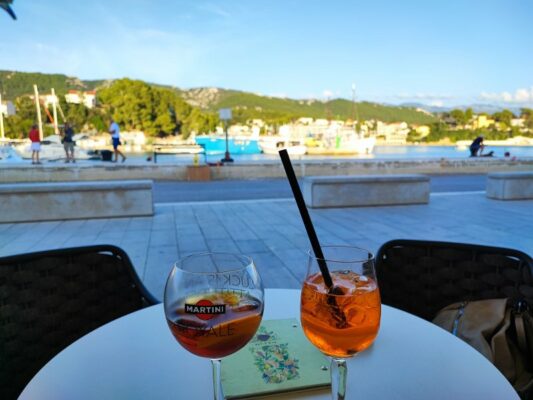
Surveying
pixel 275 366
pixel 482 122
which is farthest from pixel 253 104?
pixel 275 366

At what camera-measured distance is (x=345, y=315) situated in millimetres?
638

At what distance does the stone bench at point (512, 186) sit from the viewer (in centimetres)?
758

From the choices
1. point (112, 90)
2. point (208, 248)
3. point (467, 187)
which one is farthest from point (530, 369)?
point (112, 90)

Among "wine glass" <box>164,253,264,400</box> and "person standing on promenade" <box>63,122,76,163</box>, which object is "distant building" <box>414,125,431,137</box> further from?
"wine glass" <box>164,253,264,400</box>

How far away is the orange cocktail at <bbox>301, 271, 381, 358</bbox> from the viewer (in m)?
0.64

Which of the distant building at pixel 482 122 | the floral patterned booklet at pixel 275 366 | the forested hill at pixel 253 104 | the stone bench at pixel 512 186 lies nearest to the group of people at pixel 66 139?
the stone bench at pixel 512 186

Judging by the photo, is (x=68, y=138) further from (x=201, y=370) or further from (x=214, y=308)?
(x=214, y=308)

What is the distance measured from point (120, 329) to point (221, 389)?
377mm

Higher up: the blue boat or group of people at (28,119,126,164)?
group of people at (28,119,126,164)

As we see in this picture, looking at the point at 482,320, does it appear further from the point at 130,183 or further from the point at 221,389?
the point at 130,183

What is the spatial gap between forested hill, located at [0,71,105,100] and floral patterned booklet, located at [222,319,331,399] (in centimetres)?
9034

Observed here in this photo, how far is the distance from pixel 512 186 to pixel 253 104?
9953cm

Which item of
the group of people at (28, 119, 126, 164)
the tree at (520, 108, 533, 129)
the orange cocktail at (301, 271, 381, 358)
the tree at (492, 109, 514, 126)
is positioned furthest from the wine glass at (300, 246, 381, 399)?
the tree at (520, 108, 533, 129)

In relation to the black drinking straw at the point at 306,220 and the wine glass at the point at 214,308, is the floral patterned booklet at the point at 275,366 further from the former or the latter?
the black drinking straw at the point at 306,220
